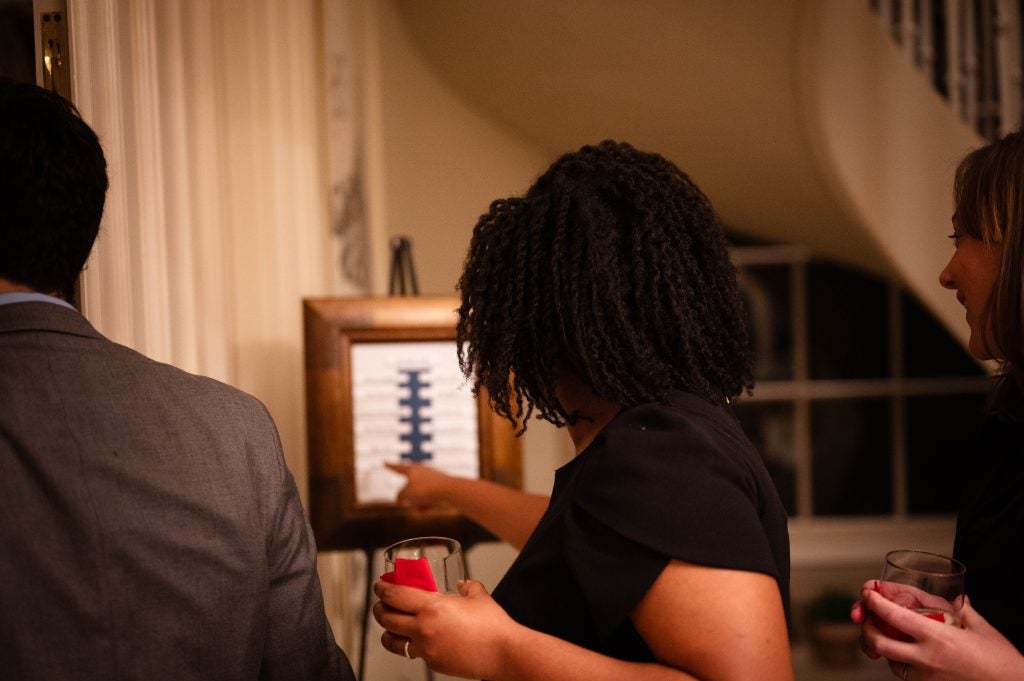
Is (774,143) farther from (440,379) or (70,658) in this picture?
(70,658)

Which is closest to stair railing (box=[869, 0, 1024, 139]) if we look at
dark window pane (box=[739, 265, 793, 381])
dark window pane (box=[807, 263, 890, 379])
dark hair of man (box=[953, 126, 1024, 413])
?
dark window pane (box=[807, 263, 890, 379])

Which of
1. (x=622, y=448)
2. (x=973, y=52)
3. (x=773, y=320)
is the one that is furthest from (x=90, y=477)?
(x=773, y=320)

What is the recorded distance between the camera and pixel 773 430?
3297 mm

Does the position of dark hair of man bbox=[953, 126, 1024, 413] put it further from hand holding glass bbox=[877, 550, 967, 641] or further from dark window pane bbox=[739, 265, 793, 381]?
dark window pane bbox=[739, 265, 793, 381]

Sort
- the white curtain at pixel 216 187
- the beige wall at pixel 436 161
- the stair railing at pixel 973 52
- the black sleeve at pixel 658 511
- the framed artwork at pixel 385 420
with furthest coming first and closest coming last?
the beige wall at pixel 436 161 → the stair railing at pixel 973 52 → the framed artwork at pixel 385 420 → the white curtain at pixel 216 187 → the black sleeve at pixel 658 511

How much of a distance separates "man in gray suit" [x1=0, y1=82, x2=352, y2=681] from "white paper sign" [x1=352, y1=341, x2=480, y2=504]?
0.88 meters

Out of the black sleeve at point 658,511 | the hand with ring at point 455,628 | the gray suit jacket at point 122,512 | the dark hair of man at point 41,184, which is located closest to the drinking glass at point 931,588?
the black sleeve at point 658,511

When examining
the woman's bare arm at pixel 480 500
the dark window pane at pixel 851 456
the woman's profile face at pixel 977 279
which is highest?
the woman's profile face at pixel 977 279

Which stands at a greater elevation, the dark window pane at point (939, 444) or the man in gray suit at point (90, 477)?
the man in gray suit at point (90, 477)

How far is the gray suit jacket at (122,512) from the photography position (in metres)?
0.78

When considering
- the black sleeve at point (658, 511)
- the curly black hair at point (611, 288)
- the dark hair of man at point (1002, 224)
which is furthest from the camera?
the dark hair of man at point (1002, 224)

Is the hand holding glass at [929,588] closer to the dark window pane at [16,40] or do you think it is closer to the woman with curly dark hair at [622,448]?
the woman with curly dark hair at [622,448]

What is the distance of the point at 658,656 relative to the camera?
30.0 inches

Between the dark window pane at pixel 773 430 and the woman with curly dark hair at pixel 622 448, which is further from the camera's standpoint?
the dark window pane at pixel 773 430
